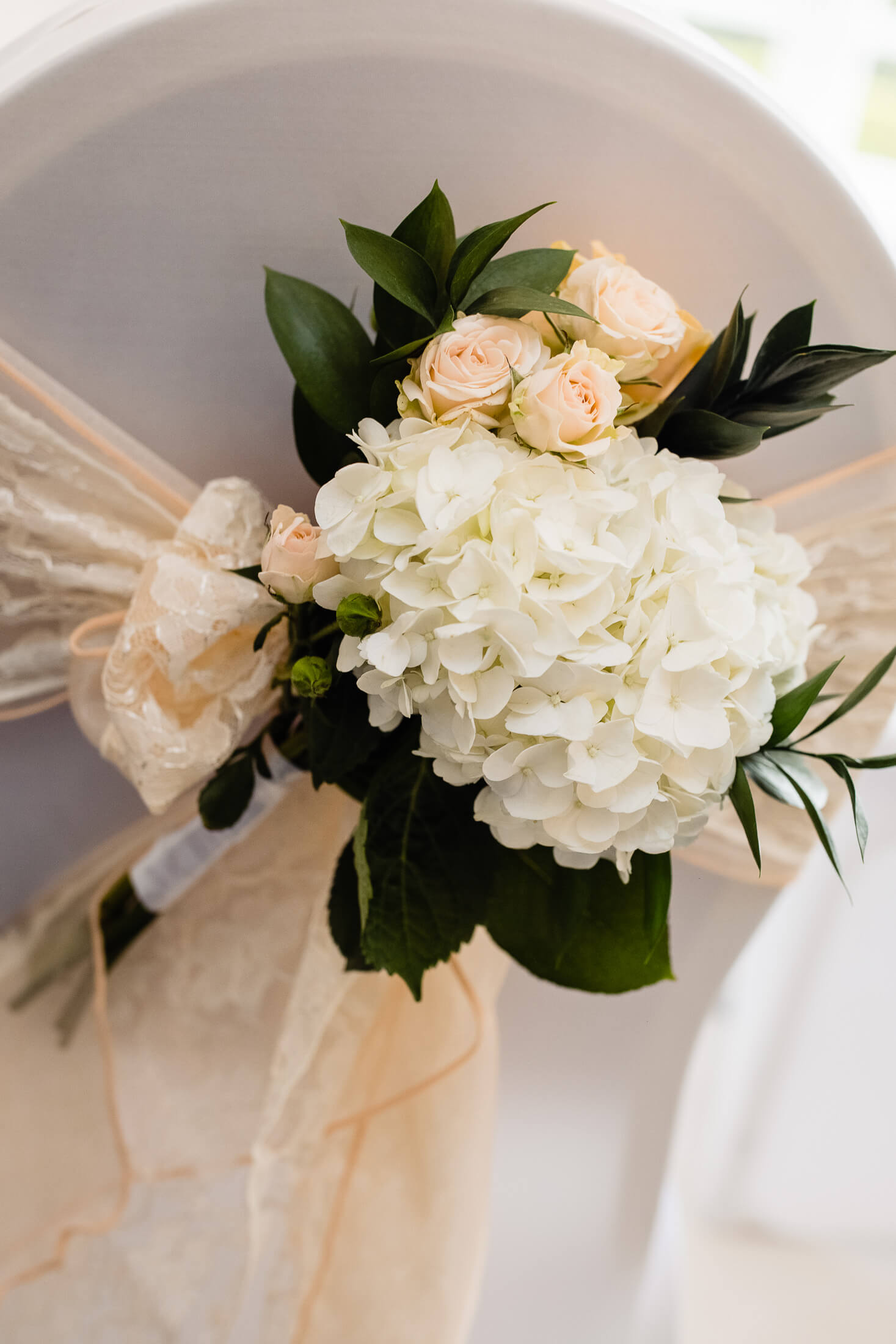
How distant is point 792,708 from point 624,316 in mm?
180

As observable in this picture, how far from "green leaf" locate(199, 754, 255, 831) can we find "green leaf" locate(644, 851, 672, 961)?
0.72 ft

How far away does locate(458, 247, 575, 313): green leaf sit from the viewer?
41 cm

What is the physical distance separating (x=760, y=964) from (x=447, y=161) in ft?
3.51

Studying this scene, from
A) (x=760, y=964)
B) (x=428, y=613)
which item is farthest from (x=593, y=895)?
(x=760, y=964)

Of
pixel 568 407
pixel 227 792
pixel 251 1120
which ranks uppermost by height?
pixel 568 407

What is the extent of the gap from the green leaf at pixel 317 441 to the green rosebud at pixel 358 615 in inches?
4.9

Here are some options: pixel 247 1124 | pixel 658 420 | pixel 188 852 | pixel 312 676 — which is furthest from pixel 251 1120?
pixel 658 420

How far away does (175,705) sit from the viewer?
491 millimetres

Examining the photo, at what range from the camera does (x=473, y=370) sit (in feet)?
1.22

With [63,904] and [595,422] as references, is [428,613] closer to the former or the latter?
[595,422]

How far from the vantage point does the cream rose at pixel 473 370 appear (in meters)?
0.37

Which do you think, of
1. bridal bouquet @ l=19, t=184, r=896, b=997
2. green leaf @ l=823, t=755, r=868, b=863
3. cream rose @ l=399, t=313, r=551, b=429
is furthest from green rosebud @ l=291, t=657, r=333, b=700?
green leaf @ l=823, t=755, r=868, b=863

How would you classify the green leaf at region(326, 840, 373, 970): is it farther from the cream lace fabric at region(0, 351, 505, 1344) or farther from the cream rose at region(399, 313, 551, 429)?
the cream rose at region(399, 313, 551, 429)

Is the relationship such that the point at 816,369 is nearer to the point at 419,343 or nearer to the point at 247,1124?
the point at 419,343
